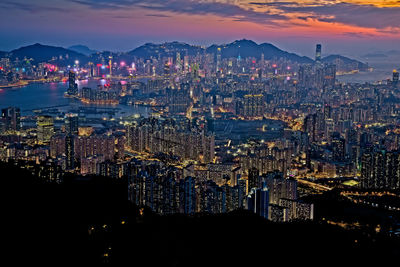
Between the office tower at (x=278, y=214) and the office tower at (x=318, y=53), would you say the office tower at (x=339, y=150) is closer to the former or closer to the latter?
the office tower at (x=278, y=214)

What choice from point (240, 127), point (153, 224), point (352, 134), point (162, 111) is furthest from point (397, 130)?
point (153, 224)

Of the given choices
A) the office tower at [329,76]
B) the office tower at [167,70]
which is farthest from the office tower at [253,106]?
the office tower at [167,70]

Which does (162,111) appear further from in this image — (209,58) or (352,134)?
(209,58)

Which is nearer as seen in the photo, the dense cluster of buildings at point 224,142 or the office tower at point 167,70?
the dense cluster of buildings at point 224,142

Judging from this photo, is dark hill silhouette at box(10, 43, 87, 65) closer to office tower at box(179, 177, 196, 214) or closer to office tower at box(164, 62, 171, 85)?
office tower at box(164, 62, 171, 85)

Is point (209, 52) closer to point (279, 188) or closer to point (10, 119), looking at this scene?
point (10, 119)

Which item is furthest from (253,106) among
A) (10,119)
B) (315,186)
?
(315,186)
